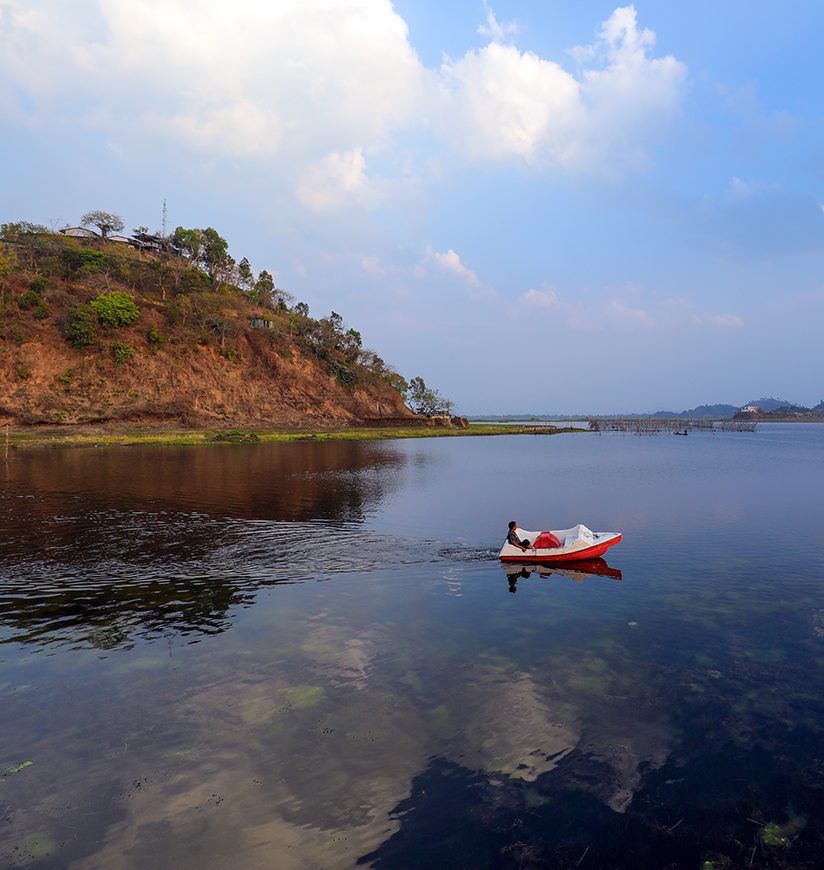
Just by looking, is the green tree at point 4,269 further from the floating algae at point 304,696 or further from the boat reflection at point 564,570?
the floating algae at point 304,696

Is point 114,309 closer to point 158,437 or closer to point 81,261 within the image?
point 81,261

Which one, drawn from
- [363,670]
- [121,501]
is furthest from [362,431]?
[363,670]

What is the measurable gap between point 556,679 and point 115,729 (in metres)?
11.1

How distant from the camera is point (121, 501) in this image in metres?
39.0

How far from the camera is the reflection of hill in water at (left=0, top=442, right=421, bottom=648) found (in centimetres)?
1886

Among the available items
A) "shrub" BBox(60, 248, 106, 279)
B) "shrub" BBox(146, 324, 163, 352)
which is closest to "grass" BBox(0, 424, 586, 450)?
"shrub" BBox(146, 324, 163, 352)

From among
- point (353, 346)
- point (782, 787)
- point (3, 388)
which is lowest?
point (782, 787)

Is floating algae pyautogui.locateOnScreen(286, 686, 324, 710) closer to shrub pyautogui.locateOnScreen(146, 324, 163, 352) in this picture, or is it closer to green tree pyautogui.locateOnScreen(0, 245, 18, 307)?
shrub pyautogui.locateOnScreen(146, 324, 163, 352)

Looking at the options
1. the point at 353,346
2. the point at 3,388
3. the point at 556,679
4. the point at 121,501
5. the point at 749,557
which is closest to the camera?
the point at 556,679

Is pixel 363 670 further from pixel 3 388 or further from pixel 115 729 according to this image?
pixel 3 388

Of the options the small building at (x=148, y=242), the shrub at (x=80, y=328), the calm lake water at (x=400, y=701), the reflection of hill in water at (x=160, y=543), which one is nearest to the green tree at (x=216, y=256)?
the small building at (x=148, y=242)

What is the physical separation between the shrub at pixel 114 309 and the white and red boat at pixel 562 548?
386 ft

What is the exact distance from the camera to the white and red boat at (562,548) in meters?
25.5

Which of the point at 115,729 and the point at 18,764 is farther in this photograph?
the point at 115,729
